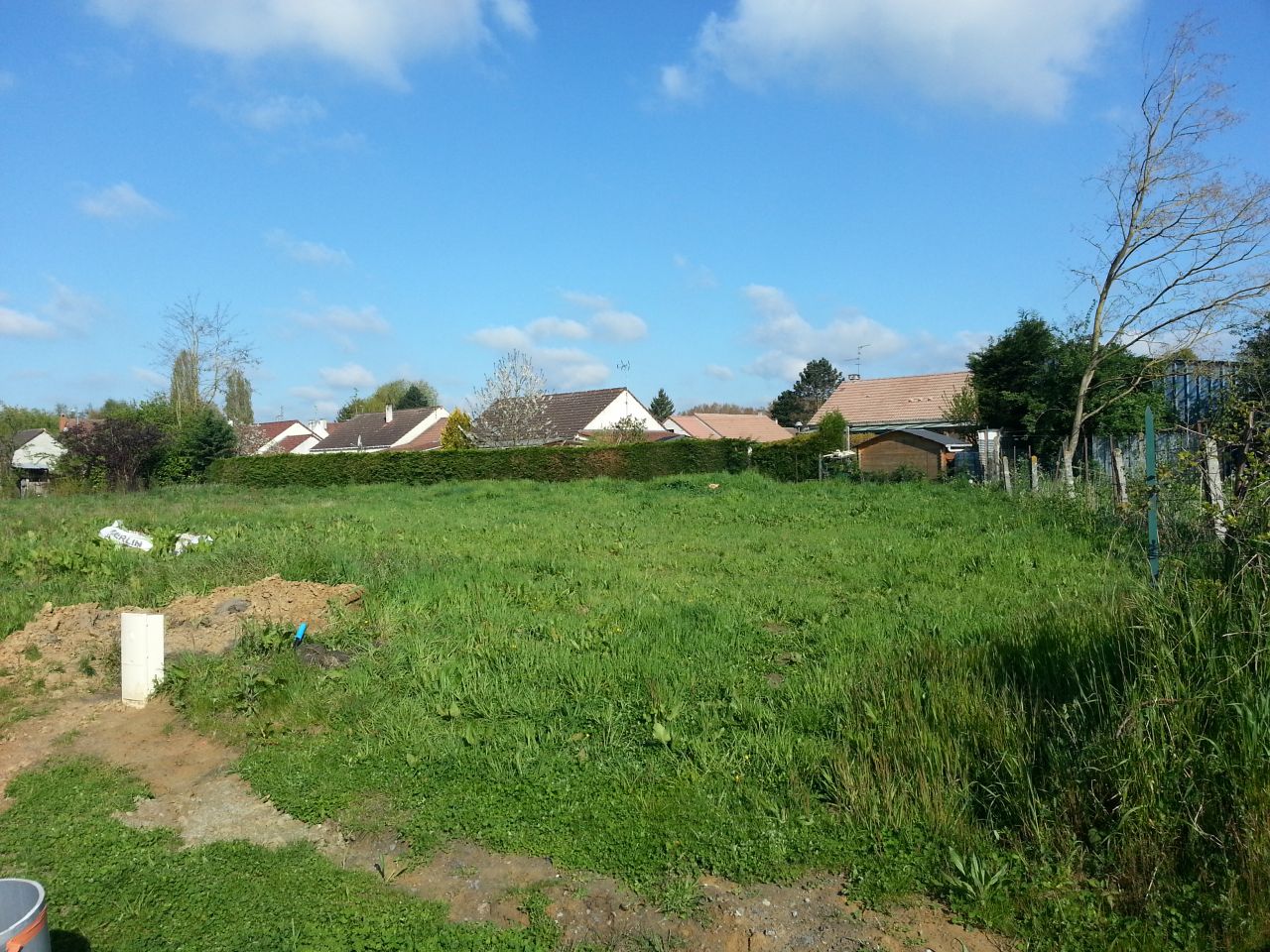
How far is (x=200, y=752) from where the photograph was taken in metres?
5.31

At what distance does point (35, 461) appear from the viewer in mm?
49312

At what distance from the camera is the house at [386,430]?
61.9m

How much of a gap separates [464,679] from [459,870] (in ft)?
7.24

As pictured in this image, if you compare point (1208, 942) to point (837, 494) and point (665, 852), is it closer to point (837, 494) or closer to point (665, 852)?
point (665, 852)

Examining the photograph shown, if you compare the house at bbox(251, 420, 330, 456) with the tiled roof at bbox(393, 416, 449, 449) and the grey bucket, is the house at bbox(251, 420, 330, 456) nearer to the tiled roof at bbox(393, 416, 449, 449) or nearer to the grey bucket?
the tiled roof at bbox(393, 416, 449, 449)

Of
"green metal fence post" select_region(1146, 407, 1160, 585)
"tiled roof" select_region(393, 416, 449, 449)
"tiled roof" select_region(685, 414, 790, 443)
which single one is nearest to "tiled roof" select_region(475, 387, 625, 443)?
"tiled roof" select_region(393, 416, 449, 449)

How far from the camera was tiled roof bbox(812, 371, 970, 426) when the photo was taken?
154ft

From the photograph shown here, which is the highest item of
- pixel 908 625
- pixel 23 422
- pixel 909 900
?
pixel 23 422

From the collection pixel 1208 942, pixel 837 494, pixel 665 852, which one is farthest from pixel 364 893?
pixel 837 494

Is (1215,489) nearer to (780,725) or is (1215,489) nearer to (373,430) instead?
(780,725)

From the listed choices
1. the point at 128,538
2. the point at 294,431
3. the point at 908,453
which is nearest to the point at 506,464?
the point at 908,453

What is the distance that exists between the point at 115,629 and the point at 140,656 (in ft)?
5.28

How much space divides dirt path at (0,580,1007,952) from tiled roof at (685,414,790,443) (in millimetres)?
62190

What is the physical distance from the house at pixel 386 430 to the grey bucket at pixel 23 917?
57909mm
